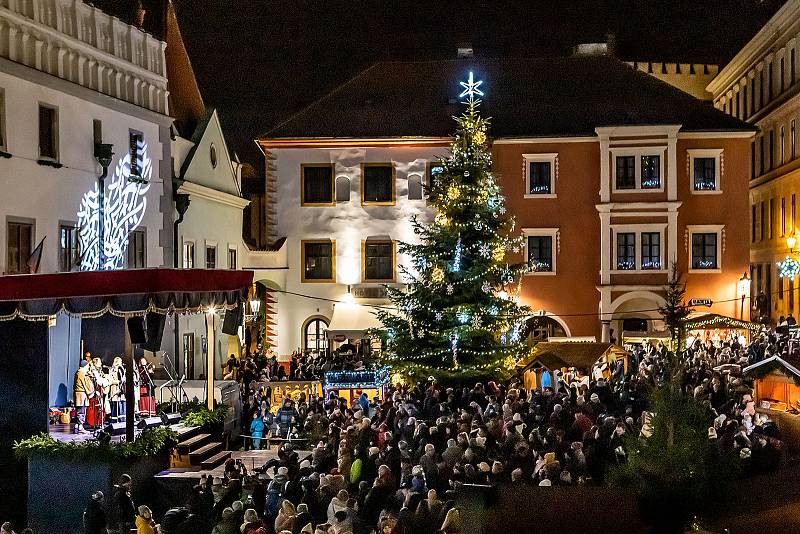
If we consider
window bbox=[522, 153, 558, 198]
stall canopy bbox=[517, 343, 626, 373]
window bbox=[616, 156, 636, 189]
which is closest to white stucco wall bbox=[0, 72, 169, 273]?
stall canopy bbox=[517, 343, 626, 373]

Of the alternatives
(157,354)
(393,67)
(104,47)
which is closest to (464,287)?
(157,354)

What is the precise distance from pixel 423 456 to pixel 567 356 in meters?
13.3

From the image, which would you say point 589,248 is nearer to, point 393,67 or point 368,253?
point 368,253

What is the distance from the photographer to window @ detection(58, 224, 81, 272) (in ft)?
83.8

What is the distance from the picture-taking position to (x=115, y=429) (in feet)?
68.6

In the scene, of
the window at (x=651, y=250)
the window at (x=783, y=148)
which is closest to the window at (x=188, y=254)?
the window at (x=651, y=250)

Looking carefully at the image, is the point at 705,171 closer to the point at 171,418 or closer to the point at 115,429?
the point at 171,418

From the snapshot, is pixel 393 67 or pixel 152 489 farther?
pixel 393 67

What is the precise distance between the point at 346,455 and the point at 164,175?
1649cm

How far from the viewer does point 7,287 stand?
62.0 ft

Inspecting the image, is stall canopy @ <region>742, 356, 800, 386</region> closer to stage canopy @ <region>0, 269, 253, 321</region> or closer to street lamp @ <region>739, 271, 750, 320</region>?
stage canopy @ <region>0, 269, 253, 321</region>

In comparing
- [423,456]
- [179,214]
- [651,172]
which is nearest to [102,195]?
[179,214]

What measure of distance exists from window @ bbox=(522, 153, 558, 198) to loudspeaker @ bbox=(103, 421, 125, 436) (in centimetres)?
2435

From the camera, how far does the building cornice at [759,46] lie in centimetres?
4662
